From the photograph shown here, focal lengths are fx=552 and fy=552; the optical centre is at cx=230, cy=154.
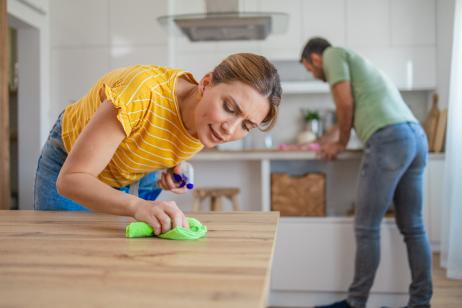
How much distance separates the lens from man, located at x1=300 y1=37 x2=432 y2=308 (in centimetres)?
243

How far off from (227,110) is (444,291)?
2.36 m

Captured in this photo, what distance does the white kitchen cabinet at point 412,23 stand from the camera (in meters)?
4.39

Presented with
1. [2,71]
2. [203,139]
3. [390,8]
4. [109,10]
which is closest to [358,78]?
[203,139]

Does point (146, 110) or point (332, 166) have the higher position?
point (146, 110)

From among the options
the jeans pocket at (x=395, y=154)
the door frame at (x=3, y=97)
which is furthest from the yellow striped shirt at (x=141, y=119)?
the door frame at (x=3, y=97)

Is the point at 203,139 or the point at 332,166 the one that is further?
the point at 332,166

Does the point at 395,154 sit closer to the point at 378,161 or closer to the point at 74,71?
the point at 378,161

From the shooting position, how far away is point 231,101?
111 cm

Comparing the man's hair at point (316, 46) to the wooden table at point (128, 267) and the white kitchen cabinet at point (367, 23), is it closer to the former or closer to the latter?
the wooden table at point (128, 267)

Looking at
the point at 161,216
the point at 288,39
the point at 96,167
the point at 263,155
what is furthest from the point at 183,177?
the point at 288,39

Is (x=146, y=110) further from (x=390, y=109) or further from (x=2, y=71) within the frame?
(x=2, y=71)

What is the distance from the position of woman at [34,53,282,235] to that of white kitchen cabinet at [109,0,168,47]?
9.99 ft

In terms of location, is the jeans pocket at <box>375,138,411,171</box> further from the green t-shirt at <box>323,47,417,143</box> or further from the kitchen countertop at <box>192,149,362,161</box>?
the kitchen countertop at <box>192,149,362,161</box>

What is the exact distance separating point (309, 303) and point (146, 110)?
209cm
